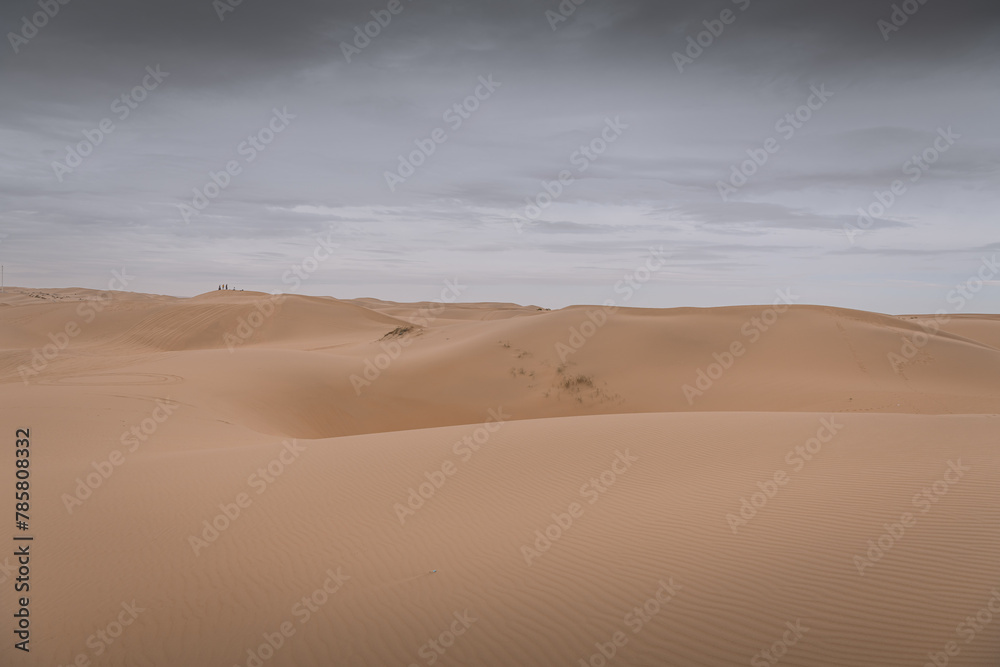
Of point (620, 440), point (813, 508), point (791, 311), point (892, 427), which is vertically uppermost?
point (791, 311)

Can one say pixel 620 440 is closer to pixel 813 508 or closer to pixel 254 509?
pixel 813 508

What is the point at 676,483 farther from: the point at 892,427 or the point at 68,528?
the point at 68,528

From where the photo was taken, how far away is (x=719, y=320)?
20562 mm

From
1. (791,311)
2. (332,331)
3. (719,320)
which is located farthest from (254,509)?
(332,331)

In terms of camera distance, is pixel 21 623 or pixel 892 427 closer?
pixel 21 623

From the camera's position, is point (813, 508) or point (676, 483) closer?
point (813, 508)

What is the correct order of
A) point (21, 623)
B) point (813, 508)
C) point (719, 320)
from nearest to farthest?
point (21, 623)
point (813, 508)
point (719, 320)

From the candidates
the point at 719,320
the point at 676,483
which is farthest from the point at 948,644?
the point at 719,320

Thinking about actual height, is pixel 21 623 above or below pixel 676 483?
below

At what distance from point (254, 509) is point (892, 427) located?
8.06 meters

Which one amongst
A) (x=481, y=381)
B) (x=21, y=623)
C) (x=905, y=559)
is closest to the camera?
(x=21, y=623)

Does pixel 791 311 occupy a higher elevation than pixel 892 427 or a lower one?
higher

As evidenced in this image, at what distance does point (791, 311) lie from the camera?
2153 cm

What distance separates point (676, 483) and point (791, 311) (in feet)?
57.4
